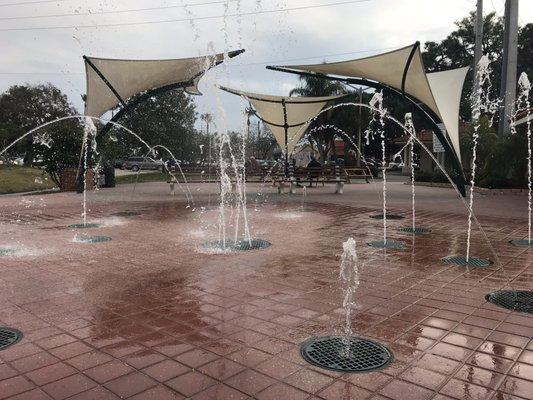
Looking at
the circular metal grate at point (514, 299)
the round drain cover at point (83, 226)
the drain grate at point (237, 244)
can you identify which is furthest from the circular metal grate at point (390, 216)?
the round drain cover at point (83, 226)

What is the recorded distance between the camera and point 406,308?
4078mm

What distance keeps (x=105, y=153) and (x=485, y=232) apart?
16.4 meters

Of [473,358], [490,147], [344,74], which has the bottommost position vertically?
[473,358]

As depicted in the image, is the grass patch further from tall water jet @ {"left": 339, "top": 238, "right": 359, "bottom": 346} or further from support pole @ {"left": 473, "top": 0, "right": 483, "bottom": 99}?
support pole @ {"left": 473, "top": 0, "right": 483, "bottom": 99}

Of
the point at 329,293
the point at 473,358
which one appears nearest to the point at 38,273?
the point at 329,293

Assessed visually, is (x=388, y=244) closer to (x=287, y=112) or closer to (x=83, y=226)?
(x=83, y=226)

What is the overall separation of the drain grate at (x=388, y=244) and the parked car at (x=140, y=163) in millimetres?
37754

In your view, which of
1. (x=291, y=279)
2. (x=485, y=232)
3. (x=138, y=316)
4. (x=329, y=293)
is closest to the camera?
(x=138, y=316)

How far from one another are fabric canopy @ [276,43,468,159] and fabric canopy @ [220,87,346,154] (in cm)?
473

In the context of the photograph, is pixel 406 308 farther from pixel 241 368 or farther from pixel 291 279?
pixel 241 368

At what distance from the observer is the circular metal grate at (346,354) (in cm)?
296

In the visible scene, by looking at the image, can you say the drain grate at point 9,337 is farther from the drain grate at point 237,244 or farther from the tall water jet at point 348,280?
the drain grate at point 237,244

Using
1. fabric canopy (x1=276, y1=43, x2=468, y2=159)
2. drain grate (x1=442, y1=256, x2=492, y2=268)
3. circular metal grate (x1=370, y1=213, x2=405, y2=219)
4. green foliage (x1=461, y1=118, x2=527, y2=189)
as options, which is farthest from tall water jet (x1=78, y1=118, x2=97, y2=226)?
green foliage (x1=461, y1=118, x2=527, y2=189)

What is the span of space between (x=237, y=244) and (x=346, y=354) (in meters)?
3.98
